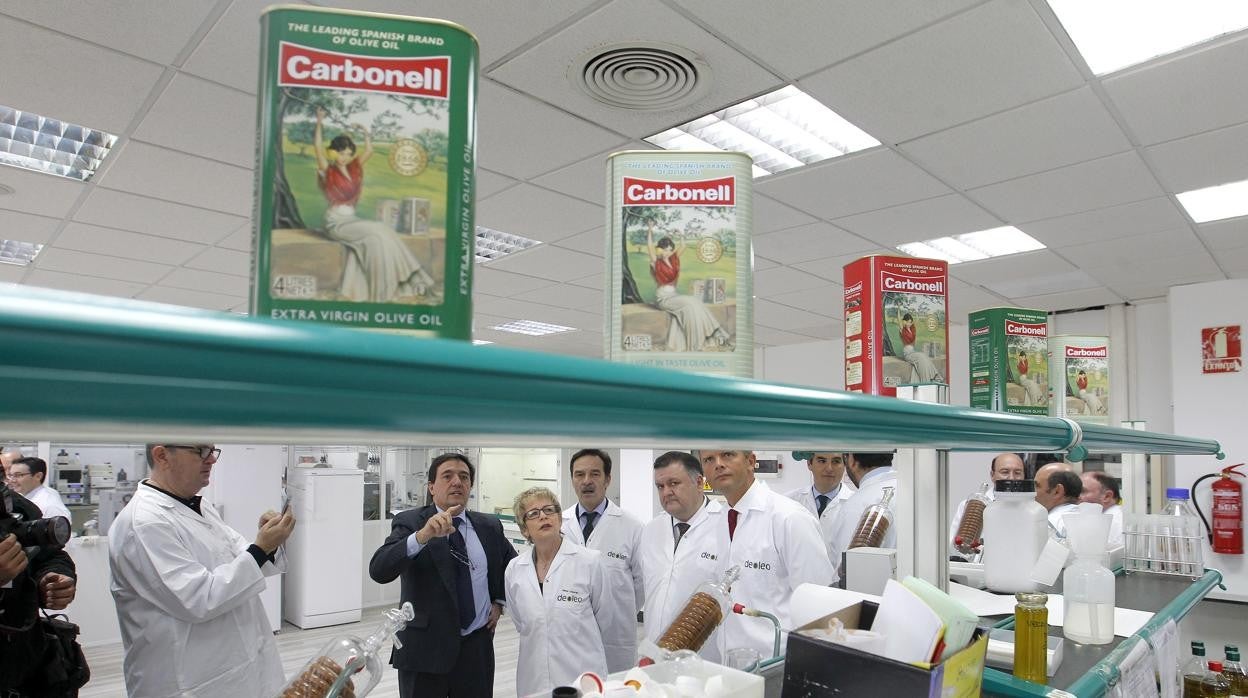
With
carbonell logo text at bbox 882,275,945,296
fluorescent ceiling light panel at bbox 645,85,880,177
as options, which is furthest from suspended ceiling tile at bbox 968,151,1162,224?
carbonell logo text at bbox 882,275,945,296

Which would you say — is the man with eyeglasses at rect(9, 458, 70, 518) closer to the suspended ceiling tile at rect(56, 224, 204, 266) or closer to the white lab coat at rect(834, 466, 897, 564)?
the suspended ceiling tile at rect(56, 224, 204, 266)

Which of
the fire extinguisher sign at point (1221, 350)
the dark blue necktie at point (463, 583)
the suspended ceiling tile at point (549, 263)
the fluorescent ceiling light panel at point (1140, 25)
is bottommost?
the dark blue necktie at point (463, 583)

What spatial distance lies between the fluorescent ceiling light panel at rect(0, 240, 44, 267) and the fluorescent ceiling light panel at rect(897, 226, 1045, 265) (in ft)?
20.5

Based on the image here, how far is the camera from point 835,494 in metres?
4.79

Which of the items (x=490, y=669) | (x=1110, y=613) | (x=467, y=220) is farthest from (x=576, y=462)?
(x=467, y=220)

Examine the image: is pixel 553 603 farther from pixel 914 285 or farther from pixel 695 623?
pixel 914 285

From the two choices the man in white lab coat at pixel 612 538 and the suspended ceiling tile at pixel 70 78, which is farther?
the man in white lab coat at pixel 612 538

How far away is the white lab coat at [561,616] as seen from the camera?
10.5 ft

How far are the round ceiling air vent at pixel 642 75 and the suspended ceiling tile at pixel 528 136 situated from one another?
290 millimetres

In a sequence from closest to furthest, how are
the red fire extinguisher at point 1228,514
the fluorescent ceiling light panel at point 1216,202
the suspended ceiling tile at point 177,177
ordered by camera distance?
the suspended ceiling tile at point 177,177
the fluorescent ceiling light panel at point 1216,202
the red fire extinguisher at point 1228,514

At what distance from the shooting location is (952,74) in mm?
3006

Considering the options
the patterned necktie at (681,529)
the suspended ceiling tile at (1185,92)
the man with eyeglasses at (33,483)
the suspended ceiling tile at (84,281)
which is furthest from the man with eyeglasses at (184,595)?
the suspended ceiling tile at (84,281)

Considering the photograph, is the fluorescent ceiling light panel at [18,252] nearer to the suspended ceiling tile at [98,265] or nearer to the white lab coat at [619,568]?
the suspended ceiling tile at [98,265]

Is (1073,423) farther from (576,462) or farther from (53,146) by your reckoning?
(53,146)
